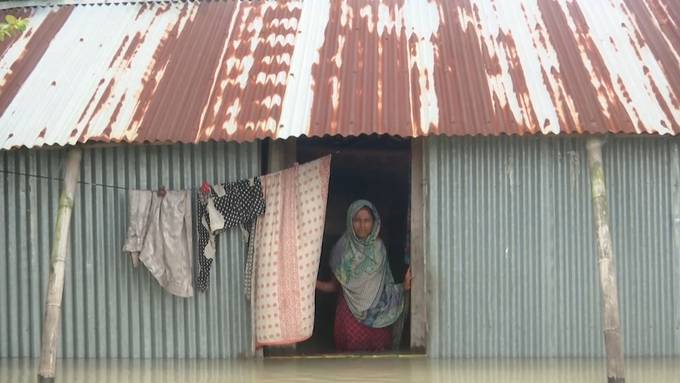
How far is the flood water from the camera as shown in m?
6.54

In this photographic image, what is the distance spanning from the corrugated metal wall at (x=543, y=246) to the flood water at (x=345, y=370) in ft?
0.70

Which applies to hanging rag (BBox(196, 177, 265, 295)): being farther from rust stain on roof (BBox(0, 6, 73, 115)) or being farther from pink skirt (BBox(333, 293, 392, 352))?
rust stain on roof (BBox(0, 6, 73, 115))

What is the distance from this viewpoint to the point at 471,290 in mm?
7055

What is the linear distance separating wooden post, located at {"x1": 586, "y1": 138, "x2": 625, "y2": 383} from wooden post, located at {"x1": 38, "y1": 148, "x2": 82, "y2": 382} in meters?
4.38

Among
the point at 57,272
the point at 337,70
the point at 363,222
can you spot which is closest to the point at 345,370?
the point at 363,222

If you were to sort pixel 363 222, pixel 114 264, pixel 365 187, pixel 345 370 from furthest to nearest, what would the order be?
1. pixel 365 187
2. pixel 363 222
3. pixel 114 264
4. pixel 345 370

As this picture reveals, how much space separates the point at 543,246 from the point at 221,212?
291cm

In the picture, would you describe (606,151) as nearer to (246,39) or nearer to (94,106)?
(246,39)

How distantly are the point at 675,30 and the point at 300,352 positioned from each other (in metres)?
4.93

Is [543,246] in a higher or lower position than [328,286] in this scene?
higher

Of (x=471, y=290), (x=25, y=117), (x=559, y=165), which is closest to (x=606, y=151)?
(x=559, y=165)

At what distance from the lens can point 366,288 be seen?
8031mm

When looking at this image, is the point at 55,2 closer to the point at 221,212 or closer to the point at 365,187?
the point at 221,212

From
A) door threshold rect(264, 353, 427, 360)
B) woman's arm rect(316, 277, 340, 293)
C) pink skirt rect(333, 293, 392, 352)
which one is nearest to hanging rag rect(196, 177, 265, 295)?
door threshold rect(264, 353, 427, 360)
